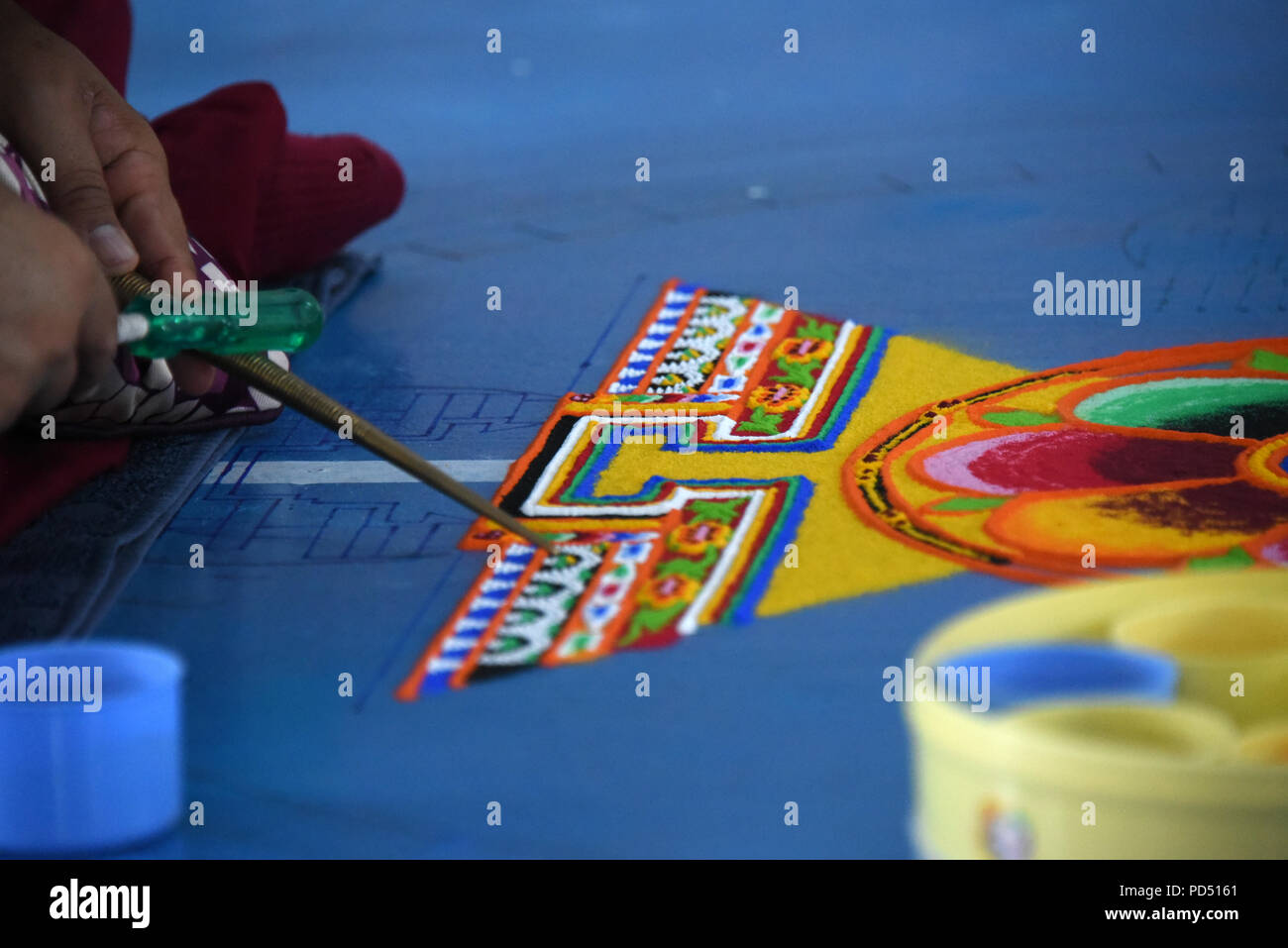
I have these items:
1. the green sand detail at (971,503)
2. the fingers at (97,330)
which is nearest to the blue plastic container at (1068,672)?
the green sand detail at (971,503)

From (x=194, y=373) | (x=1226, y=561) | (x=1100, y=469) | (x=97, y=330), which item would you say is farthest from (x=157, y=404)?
(x=1226, y=561)

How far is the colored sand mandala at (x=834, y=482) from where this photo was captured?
1.31 m

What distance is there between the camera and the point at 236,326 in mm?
1135

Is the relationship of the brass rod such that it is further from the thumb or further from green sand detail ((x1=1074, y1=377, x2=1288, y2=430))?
green sand detail ((x1=1074, y1=377, x2=1288, y2=430))

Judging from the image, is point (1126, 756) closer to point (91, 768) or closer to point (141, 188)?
point (91, 768)

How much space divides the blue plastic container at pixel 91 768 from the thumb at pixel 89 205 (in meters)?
0.44

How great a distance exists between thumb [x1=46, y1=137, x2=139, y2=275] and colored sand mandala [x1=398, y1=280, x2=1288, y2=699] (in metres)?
0.38

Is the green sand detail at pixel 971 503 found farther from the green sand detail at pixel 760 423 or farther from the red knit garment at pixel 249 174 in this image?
the red knit garment at pixel 249 174

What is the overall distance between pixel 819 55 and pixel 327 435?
1.95m

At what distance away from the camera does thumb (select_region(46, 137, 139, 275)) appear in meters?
1.34

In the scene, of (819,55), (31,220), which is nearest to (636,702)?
(31,220)

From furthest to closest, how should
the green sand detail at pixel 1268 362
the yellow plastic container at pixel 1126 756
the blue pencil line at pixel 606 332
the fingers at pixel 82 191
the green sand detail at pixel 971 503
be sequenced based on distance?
the blue pencil line at pixel 606 332
the green sand detail at pixel 1268 362
the green sand detail at pixel 971 503
the fingers at pixel 82 191
the yellow plastic container at pixel 1126 756

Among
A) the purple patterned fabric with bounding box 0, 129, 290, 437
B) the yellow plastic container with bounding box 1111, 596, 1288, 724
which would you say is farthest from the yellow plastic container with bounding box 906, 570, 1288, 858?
the purple patterned fabric with bounding box 0, 129, 290, 437
